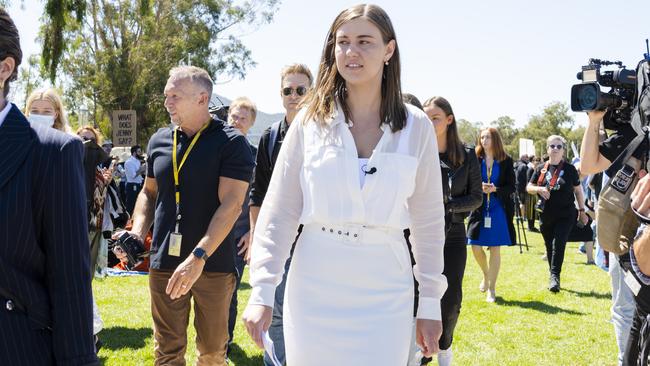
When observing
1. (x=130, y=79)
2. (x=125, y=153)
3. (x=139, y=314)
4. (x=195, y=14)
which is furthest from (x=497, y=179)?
(x=195, y=14)

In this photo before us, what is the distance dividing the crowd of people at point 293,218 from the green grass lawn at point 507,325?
133 cm

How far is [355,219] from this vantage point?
104 inches

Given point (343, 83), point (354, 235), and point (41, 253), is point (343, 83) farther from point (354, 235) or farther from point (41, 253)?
point (41, 253)

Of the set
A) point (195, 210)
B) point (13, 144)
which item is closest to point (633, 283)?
point (195, 210)

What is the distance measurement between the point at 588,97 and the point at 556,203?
7.00 m

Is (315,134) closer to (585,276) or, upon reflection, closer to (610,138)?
(610,138)

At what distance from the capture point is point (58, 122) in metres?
5.12

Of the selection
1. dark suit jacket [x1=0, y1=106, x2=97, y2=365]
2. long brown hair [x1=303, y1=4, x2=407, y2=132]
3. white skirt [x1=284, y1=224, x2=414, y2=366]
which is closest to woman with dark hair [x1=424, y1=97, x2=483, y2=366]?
long brown hair [x1=303, y1=4, x2=407, y2=132]

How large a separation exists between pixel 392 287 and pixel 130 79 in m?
36.8

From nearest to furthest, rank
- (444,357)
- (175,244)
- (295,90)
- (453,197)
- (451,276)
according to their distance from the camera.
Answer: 1. (175,244)
2. (295,90)
3. (451,276)
4. (444,357)
5. (453,197)

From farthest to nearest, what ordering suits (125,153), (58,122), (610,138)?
1. (125,153)
2. (58,122)
3. (610,138)

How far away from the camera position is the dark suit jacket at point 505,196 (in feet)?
30.0

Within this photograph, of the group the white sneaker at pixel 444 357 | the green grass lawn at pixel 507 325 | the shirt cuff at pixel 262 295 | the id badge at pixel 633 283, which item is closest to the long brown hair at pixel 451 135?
the white sneaker at pixel 444 357

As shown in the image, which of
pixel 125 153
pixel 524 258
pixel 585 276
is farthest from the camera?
pixel 125 153
